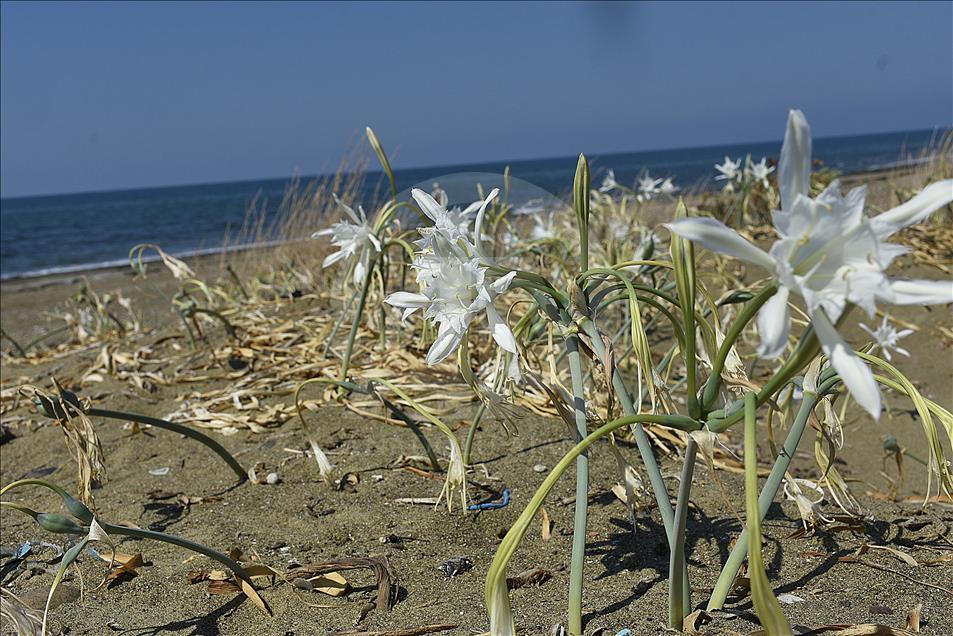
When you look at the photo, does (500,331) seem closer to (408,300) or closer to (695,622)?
(408,300)

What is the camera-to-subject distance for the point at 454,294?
3.02ft

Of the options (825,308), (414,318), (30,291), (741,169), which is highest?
(741,169)

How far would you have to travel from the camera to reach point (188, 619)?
125 centimetres

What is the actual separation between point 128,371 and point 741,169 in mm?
3759

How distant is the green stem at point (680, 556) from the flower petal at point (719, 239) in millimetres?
262

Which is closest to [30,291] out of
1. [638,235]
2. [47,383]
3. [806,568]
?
[47,383]

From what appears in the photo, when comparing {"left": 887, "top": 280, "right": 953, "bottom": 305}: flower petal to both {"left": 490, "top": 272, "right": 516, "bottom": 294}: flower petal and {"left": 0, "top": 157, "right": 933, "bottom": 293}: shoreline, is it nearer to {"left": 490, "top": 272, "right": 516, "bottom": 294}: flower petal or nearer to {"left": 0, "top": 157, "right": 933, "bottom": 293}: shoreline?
{"left": 490, "top": 272, "right": 516, "bottom": 294}: flower petal

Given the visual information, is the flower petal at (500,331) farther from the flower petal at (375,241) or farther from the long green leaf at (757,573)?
the flower petal at (375,241)

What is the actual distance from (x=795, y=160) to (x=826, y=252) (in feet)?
0.27

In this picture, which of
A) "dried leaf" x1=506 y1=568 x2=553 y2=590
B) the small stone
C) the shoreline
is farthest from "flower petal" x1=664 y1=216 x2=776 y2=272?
the shoreline

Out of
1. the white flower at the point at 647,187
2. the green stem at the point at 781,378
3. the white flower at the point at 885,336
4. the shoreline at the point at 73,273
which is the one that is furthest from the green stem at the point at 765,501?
the shoreline at the point at 73,273

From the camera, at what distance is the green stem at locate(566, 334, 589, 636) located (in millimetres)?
951

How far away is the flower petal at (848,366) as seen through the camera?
0.59 m

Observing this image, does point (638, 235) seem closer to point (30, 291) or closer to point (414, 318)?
point (414, 318)
